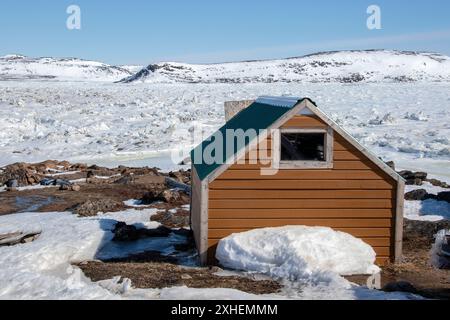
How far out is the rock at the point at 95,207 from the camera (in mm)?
14617

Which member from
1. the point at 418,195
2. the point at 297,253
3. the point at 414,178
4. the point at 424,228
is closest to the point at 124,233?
the point at 297,253

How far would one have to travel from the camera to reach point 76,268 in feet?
33.5

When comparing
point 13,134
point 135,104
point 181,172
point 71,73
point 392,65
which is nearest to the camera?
point 181,172

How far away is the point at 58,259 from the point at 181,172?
11.0 metres

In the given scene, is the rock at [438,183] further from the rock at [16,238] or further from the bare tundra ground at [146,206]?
the rock at [16,238]

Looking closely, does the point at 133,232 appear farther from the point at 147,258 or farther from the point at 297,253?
the point at 297,253

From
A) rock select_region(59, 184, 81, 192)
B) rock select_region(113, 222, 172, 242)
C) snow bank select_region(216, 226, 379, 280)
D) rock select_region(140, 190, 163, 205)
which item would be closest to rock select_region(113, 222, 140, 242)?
rock select_region(113, 222, 172, 242)

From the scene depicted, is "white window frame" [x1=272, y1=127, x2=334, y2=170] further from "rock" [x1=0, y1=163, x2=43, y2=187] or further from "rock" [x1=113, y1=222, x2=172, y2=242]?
"rock" [x1=0, y1=163, x2=43, y2=187]

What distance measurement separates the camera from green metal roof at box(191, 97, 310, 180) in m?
10.4

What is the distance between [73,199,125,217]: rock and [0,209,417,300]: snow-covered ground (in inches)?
13.9

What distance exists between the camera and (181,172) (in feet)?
71.2
